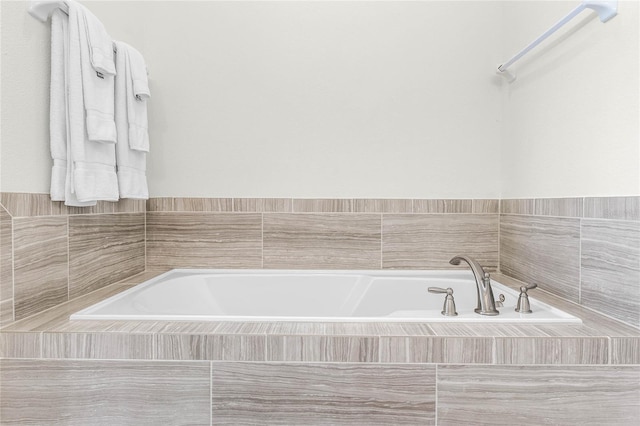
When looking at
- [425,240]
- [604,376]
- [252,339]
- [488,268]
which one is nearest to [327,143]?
[425,240]

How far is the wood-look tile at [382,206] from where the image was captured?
2.16 metres

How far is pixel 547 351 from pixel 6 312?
149cm

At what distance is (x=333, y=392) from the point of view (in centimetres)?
109

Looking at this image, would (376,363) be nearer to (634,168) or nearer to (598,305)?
(598,305)

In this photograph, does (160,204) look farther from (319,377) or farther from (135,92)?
(319,377)


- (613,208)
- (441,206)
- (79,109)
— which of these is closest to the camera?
(613,208)

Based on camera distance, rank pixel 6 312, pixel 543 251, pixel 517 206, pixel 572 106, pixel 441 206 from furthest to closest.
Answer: pixel 441 206 → pixel 517 206 → pixel 543 251 → pixel 572 106 → pixel 6 312

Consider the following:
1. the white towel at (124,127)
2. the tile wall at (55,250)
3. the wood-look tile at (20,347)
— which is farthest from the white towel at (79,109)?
the wood-look tile at (20,347)

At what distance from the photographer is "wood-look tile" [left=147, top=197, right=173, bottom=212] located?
2191 millimetres

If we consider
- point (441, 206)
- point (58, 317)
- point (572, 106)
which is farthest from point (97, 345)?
point (572, 106)

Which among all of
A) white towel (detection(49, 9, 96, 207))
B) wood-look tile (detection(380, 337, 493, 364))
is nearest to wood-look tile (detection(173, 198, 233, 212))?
white towel (detection(49, 9, 96, 207))

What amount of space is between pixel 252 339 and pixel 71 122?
3.15 feet

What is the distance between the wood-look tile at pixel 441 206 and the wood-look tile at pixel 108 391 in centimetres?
139

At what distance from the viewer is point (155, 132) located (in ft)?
7.19
